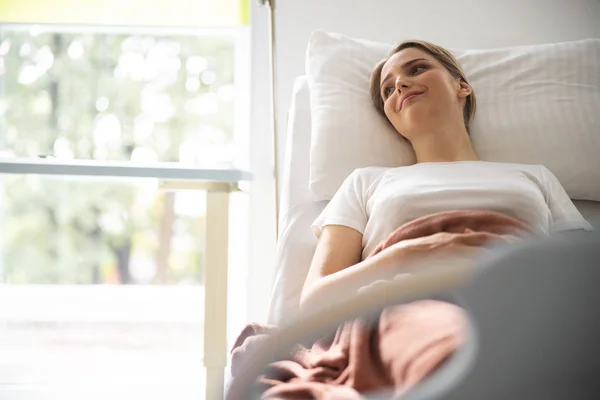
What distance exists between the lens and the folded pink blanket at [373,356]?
0.64m

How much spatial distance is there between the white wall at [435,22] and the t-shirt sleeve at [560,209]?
34.5 inches

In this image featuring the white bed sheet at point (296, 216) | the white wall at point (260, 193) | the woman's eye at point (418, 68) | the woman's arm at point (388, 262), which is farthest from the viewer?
the white wall at point (260, 193)

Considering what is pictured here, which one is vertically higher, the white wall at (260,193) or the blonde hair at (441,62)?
the blonde hair at (441,62)

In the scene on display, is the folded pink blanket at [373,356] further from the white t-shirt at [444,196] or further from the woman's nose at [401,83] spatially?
the woman's nose at [401,83]

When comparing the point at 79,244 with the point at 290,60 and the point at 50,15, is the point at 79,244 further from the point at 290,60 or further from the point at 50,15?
the point at 290,60

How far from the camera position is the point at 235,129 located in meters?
2.36

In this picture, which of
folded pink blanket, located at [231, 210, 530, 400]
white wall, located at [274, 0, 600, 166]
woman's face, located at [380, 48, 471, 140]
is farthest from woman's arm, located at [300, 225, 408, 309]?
white wall, located at [274, 0, 600, 166]

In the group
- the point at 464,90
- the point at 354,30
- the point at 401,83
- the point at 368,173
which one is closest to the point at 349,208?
the point at 368,173

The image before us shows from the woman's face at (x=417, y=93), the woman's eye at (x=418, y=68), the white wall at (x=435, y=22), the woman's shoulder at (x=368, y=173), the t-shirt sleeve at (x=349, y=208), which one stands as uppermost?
the white wall at (x=435, y=22)

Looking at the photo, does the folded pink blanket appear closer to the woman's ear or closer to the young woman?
the young woman

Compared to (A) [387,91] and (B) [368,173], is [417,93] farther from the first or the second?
(B) [368,173]

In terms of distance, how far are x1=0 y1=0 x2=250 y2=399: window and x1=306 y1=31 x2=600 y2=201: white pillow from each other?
26.3 inches

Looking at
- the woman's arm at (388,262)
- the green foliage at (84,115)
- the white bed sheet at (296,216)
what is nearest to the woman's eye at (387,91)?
the white bed sheet at (296,216)

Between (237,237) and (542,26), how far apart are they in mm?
1213
